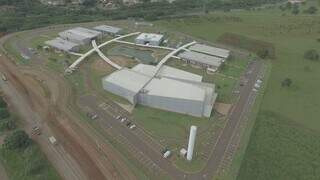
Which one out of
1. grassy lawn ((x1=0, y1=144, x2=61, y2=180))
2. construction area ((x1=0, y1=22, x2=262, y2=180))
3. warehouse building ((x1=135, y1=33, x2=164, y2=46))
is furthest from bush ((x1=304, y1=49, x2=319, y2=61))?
grassy lawn ((x1=0, y1=144, x2=61, y2=180))

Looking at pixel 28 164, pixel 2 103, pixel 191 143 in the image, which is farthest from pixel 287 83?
pixel 2 103

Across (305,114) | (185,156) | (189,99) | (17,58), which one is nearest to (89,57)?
(17,58)

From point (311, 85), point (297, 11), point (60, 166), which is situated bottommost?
point (60, 166)

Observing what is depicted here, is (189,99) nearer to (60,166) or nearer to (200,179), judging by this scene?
(200,179)

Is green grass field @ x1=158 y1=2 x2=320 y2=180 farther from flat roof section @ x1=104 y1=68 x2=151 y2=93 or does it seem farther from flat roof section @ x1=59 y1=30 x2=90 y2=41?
flat roof section @ x1=59 y1=30 x2=90 y2=41

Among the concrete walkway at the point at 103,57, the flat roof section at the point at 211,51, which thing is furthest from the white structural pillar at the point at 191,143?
the flat roof section at the point at 211,51

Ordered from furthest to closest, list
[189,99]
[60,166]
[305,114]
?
[305,114] < [189,99] < [60,166]
